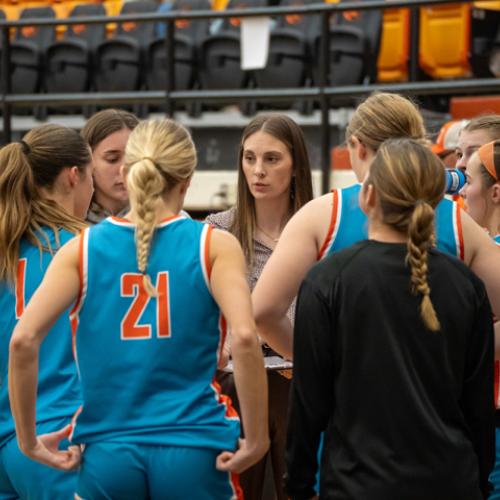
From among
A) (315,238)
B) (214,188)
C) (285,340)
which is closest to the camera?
(315,238)

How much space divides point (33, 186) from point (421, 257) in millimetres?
1095

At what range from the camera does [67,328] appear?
2576mm

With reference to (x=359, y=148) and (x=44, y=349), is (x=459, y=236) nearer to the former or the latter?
(x=359, y=148)

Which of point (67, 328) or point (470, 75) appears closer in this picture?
point (67, 328)

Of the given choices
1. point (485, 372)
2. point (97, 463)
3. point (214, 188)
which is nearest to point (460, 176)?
point (485, 372)

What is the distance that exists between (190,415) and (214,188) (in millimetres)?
5421

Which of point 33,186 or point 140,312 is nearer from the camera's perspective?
point 140,312

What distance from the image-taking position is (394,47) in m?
8.09

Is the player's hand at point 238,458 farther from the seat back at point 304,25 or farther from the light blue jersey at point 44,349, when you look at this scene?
the seat back at point 304,25

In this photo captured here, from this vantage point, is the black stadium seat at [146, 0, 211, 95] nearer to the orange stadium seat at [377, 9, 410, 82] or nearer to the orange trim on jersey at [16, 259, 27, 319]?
the orange stadium seat at [377, 9, 410, 82]

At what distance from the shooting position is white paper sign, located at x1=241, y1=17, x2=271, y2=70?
21.6 feet

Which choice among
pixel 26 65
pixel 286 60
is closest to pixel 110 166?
pixel 286 60

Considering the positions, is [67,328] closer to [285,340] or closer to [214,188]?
[285,340]

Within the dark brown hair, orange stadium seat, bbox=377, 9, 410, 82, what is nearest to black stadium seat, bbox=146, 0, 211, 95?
orange stadium seat, bbox=377, 9, 410, 82
